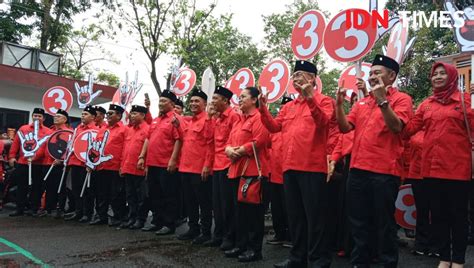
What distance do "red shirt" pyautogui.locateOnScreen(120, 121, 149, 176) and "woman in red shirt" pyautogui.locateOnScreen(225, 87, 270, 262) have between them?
6.70 feet

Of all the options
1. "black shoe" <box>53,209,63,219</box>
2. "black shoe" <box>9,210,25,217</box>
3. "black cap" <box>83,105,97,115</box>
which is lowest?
"black shoe" <box>9,210,25,217</box>

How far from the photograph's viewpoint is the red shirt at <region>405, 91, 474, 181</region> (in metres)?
3.43

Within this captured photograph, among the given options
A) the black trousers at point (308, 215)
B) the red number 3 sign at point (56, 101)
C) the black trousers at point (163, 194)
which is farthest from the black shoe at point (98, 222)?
the black trousers at point (308, 215)

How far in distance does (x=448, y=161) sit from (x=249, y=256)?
A: 201cm

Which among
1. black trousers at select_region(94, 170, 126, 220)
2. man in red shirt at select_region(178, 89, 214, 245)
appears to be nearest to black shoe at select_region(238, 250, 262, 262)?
man in red shirt at select_region(178, 89, 214, 245)

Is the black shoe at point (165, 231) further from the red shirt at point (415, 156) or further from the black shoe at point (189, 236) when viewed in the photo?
the red shirt at point (415, 156)

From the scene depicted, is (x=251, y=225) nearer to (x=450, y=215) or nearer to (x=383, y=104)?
(x=450, y=215)

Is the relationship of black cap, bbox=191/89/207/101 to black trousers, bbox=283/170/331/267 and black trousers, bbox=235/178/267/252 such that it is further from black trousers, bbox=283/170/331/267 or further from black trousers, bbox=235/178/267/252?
black trousers, bbox=283/170/331/267

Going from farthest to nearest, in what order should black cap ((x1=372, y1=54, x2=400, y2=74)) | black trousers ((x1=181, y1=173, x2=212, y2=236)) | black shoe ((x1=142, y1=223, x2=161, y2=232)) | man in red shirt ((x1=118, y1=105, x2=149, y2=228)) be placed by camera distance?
man in red shirt ((x1=118, y1=105, x2=149, y2=228)) < black shoe ((x1=142, y1=223, x2=161, y2=232)) < black trousers ((x1=181, y1=173, x2=212, y2=236)) < black cap ((x1=372, y1=54, x2=400, y2=74))

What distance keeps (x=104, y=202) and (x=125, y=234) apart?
0.96 m

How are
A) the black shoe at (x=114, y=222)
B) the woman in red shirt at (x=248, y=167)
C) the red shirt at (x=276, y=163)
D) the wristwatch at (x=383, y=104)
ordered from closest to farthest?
the wristwatch at (x=383, y=104)
the woman in red shirt at (x=248, y=167)
the red shirt at (x=276, y=163)
the black shoe at (x=114, y=222)

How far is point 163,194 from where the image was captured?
226 inches

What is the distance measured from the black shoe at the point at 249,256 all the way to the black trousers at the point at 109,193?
8.94 feet

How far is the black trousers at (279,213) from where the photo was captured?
5234 millimetres
